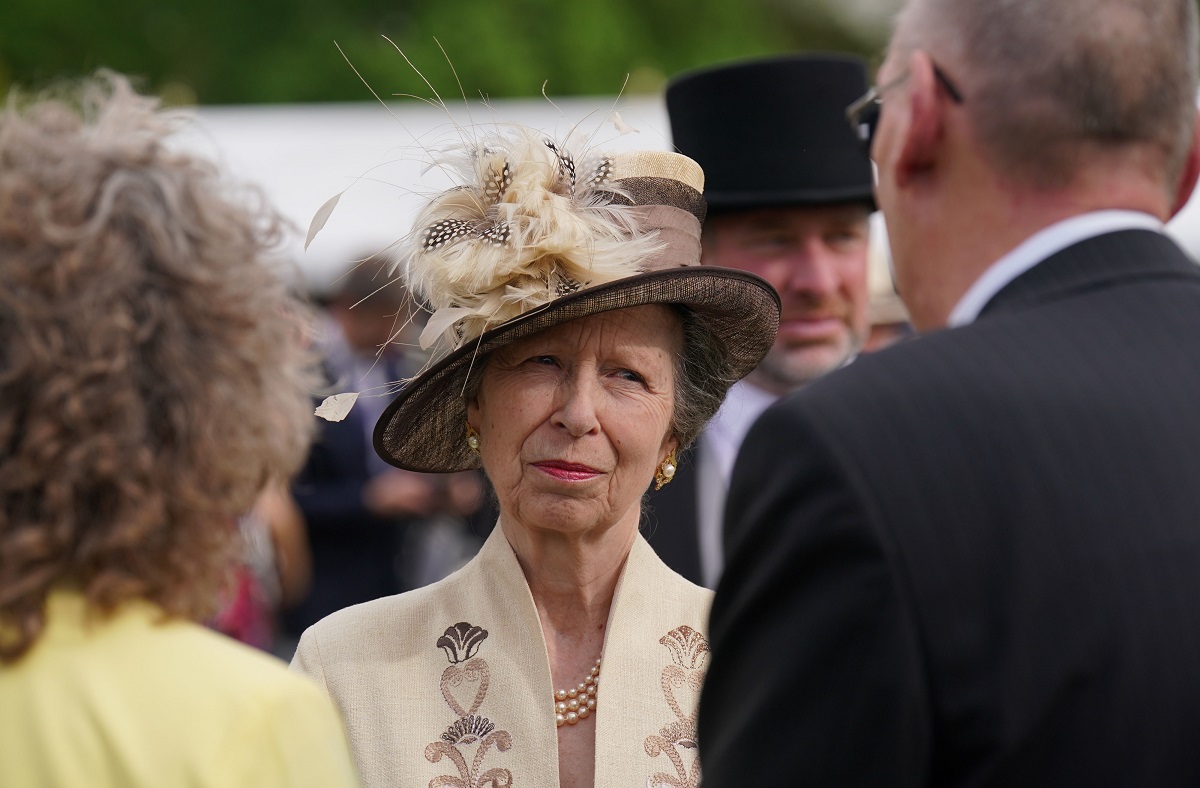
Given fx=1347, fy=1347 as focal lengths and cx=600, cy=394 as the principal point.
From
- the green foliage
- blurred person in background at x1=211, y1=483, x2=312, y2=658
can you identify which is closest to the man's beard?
blurred person in background at x1=211, y1=483, x2=312, y2=658

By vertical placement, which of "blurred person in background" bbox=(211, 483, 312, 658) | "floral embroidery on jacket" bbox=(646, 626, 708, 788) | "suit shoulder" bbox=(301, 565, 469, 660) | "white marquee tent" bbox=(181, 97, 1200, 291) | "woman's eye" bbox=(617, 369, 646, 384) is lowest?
"blurred person in background" bbox=(211, 483, 312, 658)

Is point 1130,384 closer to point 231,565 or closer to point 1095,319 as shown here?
point 1095,319

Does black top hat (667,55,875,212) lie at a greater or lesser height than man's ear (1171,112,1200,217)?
greater

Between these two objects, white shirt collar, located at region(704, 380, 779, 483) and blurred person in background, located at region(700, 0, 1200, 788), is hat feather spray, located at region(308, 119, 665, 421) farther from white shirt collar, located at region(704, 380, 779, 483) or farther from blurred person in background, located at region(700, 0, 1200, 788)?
white shirt collar, located at region(704, 380, 779, 483)

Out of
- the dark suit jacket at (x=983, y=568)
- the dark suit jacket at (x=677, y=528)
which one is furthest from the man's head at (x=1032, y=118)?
the dark suit jacket at (x=677, y=528)

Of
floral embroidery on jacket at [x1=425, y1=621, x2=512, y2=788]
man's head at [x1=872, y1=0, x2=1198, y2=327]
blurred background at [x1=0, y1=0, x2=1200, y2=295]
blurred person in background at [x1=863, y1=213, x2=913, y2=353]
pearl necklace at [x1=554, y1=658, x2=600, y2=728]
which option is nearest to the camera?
man's head at [x1=872, y1=0, x2=1198, y2=327]

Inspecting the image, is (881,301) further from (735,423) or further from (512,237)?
(512,237)

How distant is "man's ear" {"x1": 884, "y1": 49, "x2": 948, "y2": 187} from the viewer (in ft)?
6.29

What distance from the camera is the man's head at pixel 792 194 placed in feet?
14.9

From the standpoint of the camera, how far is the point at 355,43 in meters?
20.3

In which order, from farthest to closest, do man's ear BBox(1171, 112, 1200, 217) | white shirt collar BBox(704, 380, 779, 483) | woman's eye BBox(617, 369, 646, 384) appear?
white shirt collar BBox(704, 380, 779, 483)
woman's eye BBox(617, 369, 646, 384)
man's ear BBox(1171, 112, 1200, 217)

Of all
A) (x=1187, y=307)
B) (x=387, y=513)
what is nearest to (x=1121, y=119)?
(x=1187, y=307)

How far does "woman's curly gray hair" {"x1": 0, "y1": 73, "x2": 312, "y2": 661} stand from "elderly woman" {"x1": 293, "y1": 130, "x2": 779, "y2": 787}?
100 cm

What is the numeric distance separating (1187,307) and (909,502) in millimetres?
510
